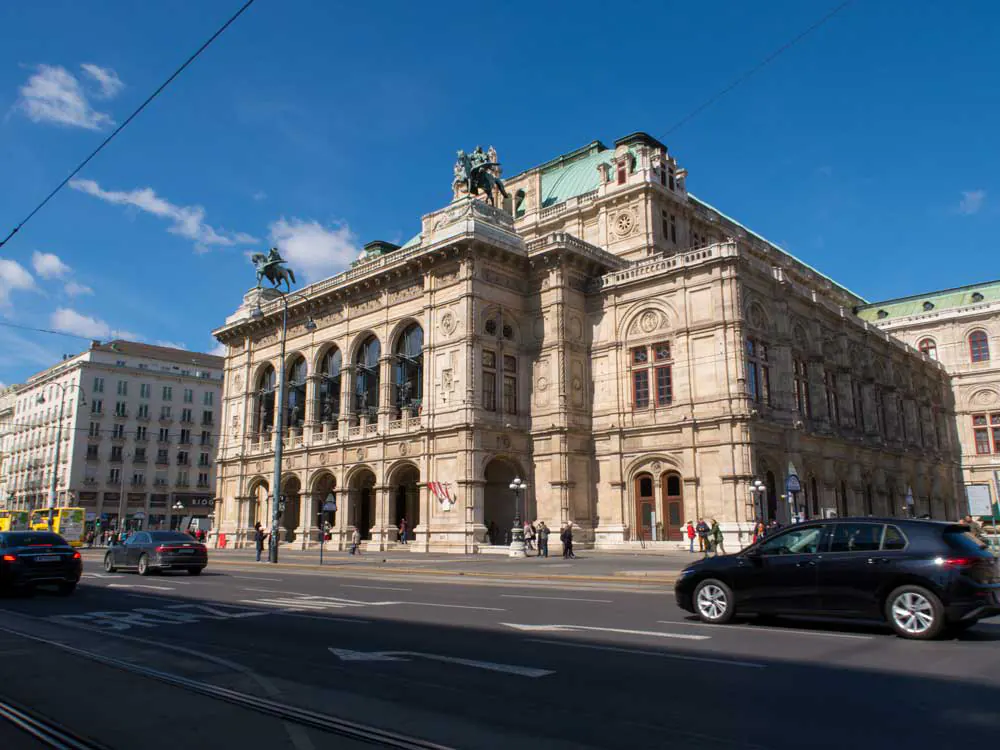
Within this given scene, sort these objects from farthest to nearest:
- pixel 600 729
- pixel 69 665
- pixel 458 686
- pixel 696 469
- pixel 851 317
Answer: pixel 851 317, pixel 696 469, pixel 69 665, pixel 458 686, pixel 600 729

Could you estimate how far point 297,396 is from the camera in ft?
175

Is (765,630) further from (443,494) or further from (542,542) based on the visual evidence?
(443,494)

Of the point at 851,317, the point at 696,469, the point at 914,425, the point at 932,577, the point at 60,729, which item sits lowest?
the point at 60,729

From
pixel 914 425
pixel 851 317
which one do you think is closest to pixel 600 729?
pixel 851 317

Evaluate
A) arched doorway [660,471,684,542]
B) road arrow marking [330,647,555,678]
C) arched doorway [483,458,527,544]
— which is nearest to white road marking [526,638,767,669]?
road arrow marking [330,647,555,678]

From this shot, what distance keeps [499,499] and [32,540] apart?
27487mm

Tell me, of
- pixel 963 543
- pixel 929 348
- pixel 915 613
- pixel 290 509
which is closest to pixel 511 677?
pixel 915 613

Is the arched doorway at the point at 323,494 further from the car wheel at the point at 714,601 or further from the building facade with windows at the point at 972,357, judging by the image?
the building facade with windows at the point at 972,357

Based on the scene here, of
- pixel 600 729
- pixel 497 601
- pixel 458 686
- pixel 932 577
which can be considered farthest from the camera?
pixel 497 601

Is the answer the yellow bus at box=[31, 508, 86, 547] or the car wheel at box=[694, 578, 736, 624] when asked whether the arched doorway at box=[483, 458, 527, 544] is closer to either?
the car wheel at box=[694, 578, 736, 624]

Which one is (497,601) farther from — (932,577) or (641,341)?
(641,341)

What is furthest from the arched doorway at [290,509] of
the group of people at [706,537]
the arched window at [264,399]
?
the group of people at [706,537]

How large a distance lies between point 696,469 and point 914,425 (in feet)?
101

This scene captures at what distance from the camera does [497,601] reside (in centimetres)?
1536
